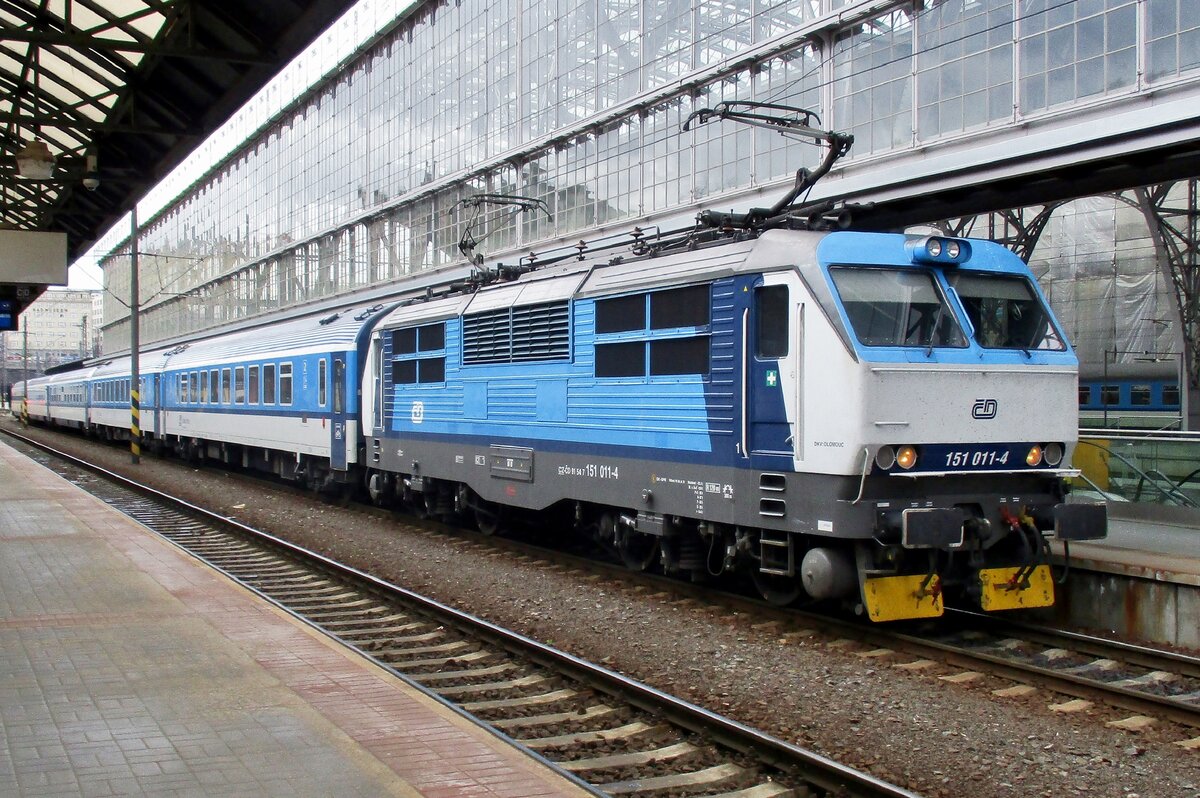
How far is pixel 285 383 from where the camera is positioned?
22906mm

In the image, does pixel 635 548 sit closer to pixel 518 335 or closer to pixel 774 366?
pixel 518 335

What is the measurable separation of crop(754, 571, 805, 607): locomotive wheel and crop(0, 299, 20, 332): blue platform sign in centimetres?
2734

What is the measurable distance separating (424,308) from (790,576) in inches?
333

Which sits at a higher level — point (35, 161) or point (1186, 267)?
point (1186, 267)

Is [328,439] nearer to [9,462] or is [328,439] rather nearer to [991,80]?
[991,80]

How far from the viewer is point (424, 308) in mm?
16375

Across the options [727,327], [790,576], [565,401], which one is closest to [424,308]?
[565,401]

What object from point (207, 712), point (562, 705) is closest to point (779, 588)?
point (562, 705)

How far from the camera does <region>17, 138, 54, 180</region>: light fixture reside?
52.7ft

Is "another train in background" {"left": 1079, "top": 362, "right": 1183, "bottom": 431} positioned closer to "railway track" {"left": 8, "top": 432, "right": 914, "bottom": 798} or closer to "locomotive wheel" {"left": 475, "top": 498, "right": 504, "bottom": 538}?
"locomotive wheel" {"left": 475, "top": 498, "right": 504, "bottom": 538}

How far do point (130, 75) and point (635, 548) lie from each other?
890 centimetres

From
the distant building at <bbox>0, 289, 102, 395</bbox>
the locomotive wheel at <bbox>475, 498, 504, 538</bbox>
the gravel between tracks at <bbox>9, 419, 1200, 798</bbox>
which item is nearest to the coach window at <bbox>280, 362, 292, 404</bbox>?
the locomotive wheel at <bbox>475, 498, 504, 538</bbox>

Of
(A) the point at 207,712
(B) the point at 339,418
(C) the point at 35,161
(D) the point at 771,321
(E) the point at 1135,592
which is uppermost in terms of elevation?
(C) the point at 35,161

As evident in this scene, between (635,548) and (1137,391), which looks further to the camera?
(1137,391)
